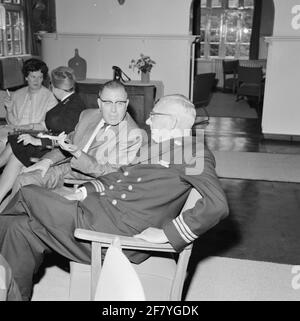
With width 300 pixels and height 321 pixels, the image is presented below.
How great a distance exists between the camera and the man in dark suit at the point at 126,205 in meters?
1.98

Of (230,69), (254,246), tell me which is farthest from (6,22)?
(254,246)

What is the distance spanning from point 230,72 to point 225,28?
159 centimetres

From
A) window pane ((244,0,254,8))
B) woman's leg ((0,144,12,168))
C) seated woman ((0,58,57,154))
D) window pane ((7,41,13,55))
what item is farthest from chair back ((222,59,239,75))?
woman's leg ((0,144,12,168))

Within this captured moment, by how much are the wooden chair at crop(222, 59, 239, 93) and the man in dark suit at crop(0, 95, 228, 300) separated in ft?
31.8

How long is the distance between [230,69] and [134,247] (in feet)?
34.0

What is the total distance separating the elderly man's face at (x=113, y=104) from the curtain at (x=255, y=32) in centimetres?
1012

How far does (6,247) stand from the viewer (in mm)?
2064

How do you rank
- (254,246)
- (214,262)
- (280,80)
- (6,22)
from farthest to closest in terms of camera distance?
1. (6,22)
2. (280,80)
3. (254,246)
4. (214,262)

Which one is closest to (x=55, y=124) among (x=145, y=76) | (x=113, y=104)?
(x=113, y=104)

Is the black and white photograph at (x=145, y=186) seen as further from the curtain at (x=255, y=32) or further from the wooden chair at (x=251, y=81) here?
the curtain at (x=255, y=32)

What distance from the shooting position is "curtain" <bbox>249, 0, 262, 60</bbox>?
37.9ft

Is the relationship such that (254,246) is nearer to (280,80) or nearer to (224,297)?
(224,297)

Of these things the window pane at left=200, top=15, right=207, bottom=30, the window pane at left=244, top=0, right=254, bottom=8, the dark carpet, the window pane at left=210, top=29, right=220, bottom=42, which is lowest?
the dark carpet

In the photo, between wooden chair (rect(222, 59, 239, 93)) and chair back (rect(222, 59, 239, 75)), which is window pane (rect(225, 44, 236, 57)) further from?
chair back (rect(222, 59, 239, 75))
